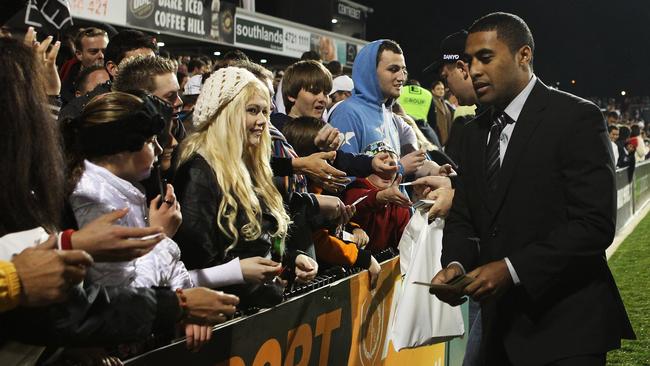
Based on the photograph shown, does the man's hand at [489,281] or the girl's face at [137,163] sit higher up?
the girl's face at [137,163]

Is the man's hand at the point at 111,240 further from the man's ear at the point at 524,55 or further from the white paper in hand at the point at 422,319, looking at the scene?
the white paper in hand at the point at 422,319

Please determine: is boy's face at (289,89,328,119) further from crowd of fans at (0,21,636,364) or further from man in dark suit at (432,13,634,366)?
man in dark suit at (432,13,634,366)

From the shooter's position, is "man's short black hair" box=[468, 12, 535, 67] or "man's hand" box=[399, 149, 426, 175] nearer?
"man's short black hair" box=[468, 12, 535, 67]

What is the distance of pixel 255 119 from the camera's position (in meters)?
4.01

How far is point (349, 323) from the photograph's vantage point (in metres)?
4.77

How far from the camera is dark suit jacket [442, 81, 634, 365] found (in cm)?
338


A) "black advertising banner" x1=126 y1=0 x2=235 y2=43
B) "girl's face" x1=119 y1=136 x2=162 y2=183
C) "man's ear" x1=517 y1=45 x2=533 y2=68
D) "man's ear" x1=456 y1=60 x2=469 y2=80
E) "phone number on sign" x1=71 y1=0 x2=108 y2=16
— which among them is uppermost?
"black advertising banner" x1=126 y1=0 x2=235 y2=43

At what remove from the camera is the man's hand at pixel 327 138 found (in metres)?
4.97

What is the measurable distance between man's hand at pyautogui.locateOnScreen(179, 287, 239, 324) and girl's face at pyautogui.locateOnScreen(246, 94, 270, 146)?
45.8 inches

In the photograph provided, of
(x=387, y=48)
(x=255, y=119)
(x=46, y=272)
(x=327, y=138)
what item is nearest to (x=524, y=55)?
(x=255, y=119)

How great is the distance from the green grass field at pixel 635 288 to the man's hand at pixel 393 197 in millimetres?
3215

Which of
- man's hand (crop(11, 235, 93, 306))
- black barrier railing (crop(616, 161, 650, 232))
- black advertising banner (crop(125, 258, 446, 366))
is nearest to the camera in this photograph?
man's hand (crop(11, 235, 93, 306))

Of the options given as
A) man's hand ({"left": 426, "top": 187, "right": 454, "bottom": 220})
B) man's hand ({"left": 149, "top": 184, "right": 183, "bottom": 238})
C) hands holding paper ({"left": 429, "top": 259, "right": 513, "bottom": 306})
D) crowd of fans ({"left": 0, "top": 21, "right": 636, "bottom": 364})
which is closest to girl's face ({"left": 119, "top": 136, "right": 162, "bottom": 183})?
crowd of fans ({"left": 0, "top": 21, "right": 636, "bottom": 364})

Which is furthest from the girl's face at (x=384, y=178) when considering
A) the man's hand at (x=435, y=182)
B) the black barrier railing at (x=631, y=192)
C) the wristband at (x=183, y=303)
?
the black barrier railing at (x=631, y=192)
